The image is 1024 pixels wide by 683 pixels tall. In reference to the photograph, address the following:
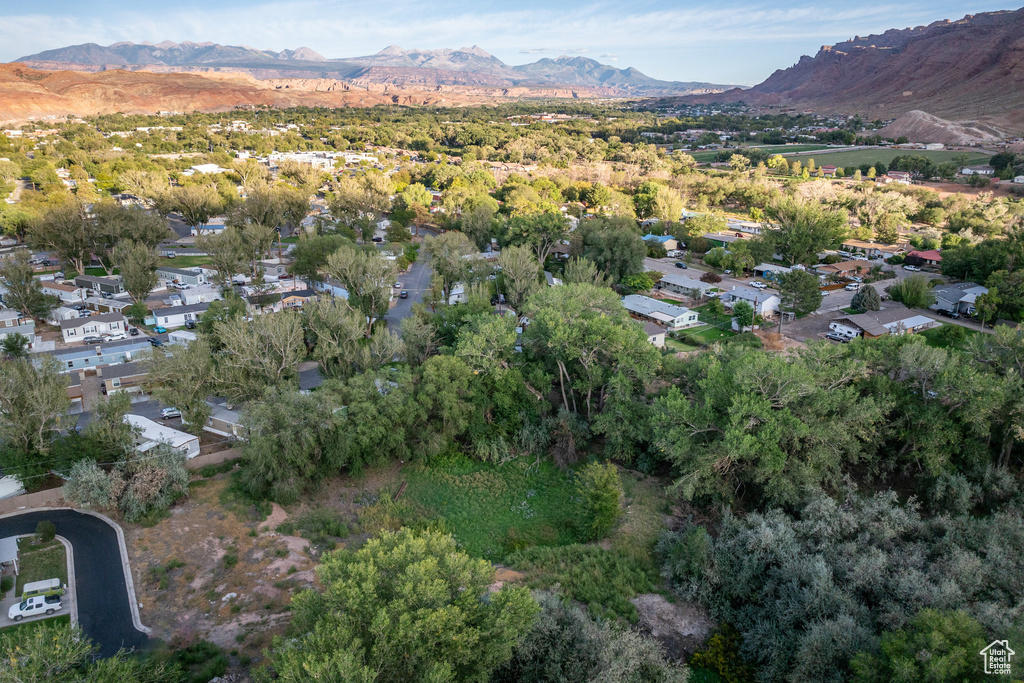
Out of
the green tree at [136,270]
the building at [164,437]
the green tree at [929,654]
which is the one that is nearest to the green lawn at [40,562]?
the building at [164,437]

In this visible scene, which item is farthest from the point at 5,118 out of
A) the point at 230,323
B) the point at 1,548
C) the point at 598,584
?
the point at 598,584

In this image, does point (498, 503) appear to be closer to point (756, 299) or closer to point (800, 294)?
point (756, 299)

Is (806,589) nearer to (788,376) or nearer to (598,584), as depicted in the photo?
(598,584)

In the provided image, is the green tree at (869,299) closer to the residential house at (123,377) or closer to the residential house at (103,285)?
the residential house at (123,377)

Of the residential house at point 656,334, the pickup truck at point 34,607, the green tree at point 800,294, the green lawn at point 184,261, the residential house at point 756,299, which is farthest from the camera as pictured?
the green lawn at point 184,261

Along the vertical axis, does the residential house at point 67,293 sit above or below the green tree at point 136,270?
below
